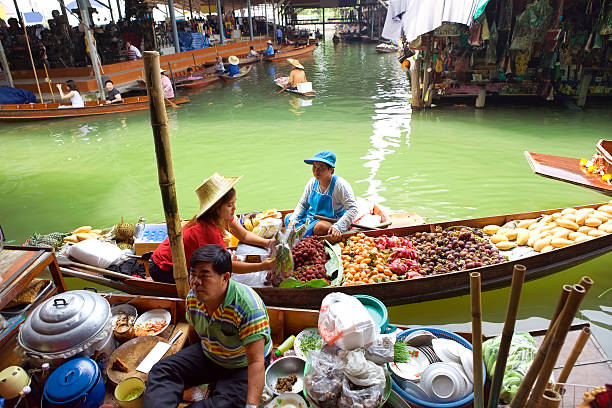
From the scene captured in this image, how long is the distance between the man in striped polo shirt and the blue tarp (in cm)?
1361

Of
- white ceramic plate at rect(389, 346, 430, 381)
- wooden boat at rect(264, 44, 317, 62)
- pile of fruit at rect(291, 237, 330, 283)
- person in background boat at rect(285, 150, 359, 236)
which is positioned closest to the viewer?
white ceramic plate at rect(389, 346, 430, 381)

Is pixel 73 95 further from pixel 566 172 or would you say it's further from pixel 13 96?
pixel 566 172

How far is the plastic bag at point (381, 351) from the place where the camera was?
2510mm

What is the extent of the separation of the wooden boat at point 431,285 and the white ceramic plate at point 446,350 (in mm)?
944

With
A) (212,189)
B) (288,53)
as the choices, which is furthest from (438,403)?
(288,53)

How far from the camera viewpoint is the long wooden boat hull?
4.89m

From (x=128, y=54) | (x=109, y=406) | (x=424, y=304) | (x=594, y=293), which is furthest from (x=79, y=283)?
(x=128, y=54)

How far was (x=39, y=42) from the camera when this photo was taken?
15039 millimetres

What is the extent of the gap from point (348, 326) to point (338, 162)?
21.4 feet

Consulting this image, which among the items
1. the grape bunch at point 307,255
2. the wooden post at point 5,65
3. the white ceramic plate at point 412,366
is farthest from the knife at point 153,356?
the wooden post at point 5,65

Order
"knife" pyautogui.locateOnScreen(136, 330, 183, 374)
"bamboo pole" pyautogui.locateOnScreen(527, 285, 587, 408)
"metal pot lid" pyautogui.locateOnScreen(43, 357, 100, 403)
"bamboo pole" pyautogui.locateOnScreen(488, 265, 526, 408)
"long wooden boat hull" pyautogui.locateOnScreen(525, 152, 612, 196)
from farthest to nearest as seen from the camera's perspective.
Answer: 1. "long wooden boat hull" pyautogui.locateOnScreen(525, 152, 612, 196)
2. "knife" pyautogui.locateOnScreen(136, 330, 183, 374)
3. "metal pot lid" pyautogui.locateOnScreen(43, 357, 100, 403)
4. "bamboo pole" pyautogui.locateOnScreen(488, 265, 526, 408)
5. "bamboo pole" pyautogui.locateOnScreen(527, 285, 587, 408)

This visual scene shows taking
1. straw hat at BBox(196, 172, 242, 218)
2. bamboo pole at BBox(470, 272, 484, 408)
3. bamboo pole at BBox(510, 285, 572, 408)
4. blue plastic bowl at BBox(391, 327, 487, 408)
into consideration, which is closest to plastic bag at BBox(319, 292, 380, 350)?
blue plastic bowl at BBox(391, 327, 487, 408)

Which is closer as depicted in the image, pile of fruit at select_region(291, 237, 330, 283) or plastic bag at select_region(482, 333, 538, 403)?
plastic bag at select_region(482, 333, 538, 403)

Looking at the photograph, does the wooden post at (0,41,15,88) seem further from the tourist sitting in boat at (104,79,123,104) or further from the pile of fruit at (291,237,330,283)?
the pile of fruit at (291,237,330,283)
